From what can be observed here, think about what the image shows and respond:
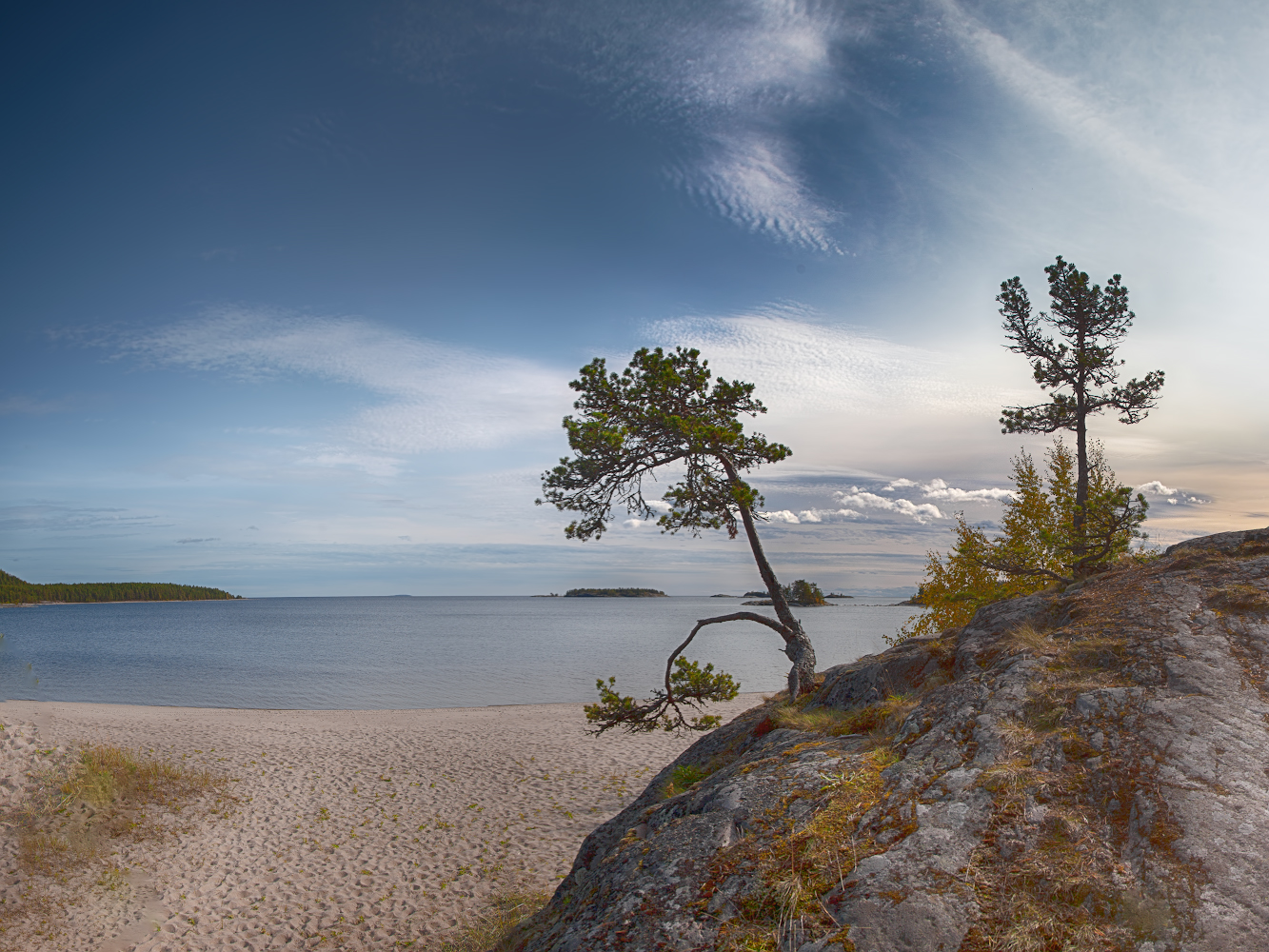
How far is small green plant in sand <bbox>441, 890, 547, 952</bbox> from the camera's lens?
10.1 meters

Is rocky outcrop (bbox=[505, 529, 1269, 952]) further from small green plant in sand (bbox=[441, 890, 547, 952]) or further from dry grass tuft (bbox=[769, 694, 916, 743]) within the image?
small green plant in sand (bbox=[441, 890, 547, 952])

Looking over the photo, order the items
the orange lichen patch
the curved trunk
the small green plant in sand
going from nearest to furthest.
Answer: the orange lichen patch → the small green plant in sand → the curved trunk

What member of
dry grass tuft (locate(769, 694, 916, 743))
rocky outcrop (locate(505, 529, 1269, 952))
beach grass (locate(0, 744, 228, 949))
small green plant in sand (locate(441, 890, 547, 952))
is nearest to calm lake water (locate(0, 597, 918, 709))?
beach grass (locate(0, 744, 228, 949))

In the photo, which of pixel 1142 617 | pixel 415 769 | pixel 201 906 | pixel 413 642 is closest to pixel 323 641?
pixel 413 642

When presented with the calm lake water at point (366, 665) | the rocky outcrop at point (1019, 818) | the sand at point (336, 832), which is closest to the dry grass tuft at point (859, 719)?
the rocky outcrop at point (1019, 818)

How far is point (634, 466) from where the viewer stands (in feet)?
41.3

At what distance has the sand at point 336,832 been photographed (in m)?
11.2

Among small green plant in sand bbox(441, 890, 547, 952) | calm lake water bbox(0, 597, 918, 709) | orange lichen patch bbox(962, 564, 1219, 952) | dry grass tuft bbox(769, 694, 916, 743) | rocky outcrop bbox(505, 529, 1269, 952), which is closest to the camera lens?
orange lichen patch bbox(962, 564, 1219, 952)

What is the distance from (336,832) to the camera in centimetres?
1527

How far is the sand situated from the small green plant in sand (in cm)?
38

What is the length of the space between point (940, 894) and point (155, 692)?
50380 mm

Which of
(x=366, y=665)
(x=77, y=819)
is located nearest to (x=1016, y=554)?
(x=77, y=819)

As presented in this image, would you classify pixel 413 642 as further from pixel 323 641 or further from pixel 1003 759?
pixel 1003 759

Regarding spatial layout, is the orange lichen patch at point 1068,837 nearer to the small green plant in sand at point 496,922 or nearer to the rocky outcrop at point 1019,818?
the rocky outcrop at point 1019,818
